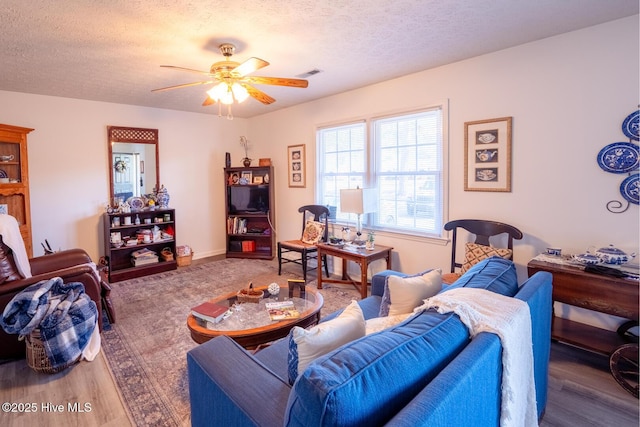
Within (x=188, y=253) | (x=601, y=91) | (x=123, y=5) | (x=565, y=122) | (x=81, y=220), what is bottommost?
(x=188, y=253)

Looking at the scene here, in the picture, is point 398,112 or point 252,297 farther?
point 398,112

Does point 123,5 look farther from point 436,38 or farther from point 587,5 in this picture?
point 587,5

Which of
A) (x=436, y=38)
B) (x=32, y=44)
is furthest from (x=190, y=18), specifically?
(x=436, y=38)

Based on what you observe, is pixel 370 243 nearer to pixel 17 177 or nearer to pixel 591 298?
pixel 591 298

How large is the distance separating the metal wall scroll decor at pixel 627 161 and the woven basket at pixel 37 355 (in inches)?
169

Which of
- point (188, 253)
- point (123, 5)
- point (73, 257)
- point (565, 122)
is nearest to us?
point (123, 5)

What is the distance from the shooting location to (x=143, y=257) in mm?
4895

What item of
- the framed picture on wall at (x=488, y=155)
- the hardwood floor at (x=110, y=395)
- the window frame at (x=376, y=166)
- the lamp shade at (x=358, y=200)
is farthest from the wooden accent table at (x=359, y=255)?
the hardwood floor at (x=110, y=395)

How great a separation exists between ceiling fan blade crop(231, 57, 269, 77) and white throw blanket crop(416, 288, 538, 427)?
1.99m

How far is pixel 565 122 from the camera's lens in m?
2.76

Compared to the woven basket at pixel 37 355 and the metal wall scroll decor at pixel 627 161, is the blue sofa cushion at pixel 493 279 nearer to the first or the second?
the metal wall scroll decor at pixel 627 161

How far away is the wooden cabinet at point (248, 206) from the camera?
19.0 ft

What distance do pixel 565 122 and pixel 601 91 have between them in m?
0.30

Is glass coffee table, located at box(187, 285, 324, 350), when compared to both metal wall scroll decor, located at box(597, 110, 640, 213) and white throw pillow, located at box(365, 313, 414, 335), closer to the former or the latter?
white throw pillow, located at box(365, 313, 414, 335)
